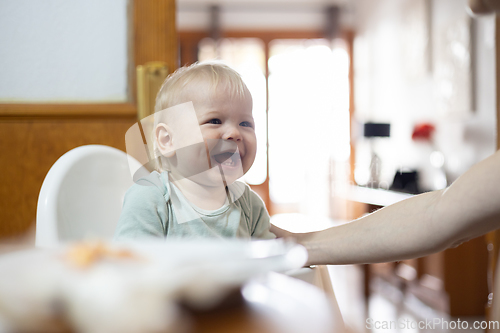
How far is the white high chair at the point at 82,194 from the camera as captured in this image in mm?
638

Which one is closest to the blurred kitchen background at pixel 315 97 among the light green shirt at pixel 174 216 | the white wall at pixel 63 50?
the white wall at pixel 63 50

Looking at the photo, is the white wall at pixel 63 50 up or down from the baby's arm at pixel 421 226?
up

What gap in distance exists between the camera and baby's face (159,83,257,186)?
0.61m

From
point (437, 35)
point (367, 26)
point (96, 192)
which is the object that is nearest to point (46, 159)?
point (96, 192)

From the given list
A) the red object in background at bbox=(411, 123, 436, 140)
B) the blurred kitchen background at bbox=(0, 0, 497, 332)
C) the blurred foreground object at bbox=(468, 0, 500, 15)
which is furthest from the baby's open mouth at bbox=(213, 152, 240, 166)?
the red object in background at bbox=(411, 123, 436, 140)

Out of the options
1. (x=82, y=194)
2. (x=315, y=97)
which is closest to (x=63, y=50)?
(x=82, y=194)

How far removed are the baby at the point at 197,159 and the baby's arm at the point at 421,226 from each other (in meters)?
0.13

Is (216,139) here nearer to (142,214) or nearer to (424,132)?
(142,214)

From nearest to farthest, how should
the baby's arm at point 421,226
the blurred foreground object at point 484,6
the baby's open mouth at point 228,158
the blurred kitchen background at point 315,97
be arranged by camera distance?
the baby's arm at point 421,226, the baby's open mouth at point 228,158, the blurred foreground object at point 484,6, the blurred kitchen background at point 315,97

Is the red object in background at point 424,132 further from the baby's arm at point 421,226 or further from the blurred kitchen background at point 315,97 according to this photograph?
the baby's arm at point 421,226

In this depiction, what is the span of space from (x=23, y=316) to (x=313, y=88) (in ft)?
18.4

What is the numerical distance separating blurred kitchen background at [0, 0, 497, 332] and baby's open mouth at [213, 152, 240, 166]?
0.92 feet

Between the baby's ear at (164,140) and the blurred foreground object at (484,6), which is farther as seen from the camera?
the blurred foreground object at (484,6)

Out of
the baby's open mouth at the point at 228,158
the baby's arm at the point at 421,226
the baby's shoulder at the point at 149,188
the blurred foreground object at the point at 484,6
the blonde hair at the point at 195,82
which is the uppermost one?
the blurred foreground object at the point at 484,6
